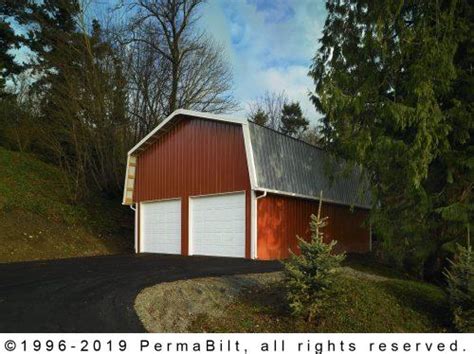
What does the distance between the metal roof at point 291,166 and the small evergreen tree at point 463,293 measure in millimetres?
5217

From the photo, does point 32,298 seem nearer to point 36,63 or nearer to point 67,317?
point 67,317

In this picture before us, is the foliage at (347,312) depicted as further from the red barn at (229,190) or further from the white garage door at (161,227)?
the white garage door at (161,227)

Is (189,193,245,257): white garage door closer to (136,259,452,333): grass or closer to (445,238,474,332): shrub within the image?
(136,259,452,333): grass

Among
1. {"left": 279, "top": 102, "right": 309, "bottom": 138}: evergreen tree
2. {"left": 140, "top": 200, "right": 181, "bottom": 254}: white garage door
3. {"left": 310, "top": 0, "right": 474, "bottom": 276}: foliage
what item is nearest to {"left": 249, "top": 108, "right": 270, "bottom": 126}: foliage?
{"left": 279, "top": 102, "right": 309, "bottom": 138}: evergreen tree

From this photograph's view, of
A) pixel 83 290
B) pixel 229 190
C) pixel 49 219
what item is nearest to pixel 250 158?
pixel 229 190

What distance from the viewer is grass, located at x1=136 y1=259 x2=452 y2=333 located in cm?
702

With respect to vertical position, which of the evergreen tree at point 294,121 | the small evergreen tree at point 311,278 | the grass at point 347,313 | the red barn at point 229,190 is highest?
the evergreen tree at point 294,121

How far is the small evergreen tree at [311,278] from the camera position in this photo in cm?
704

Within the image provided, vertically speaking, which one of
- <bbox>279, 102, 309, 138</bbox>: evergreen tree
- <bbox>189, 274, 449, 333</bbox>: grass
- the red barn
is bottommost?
<bbox>189, 274, 449, 333</bbox>: grass

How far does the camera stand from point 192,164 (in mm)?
16625

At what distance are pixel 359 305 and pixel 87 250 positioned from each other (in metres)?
13.1

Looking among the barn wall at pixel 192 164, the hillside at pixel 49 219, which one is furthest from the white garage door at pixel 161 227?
the hillside at pixel 49 219

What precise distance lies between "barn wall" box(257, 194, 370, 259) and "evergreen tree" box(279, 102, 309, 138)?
24.4 metres

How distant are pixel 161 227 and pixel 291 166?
231 inches
